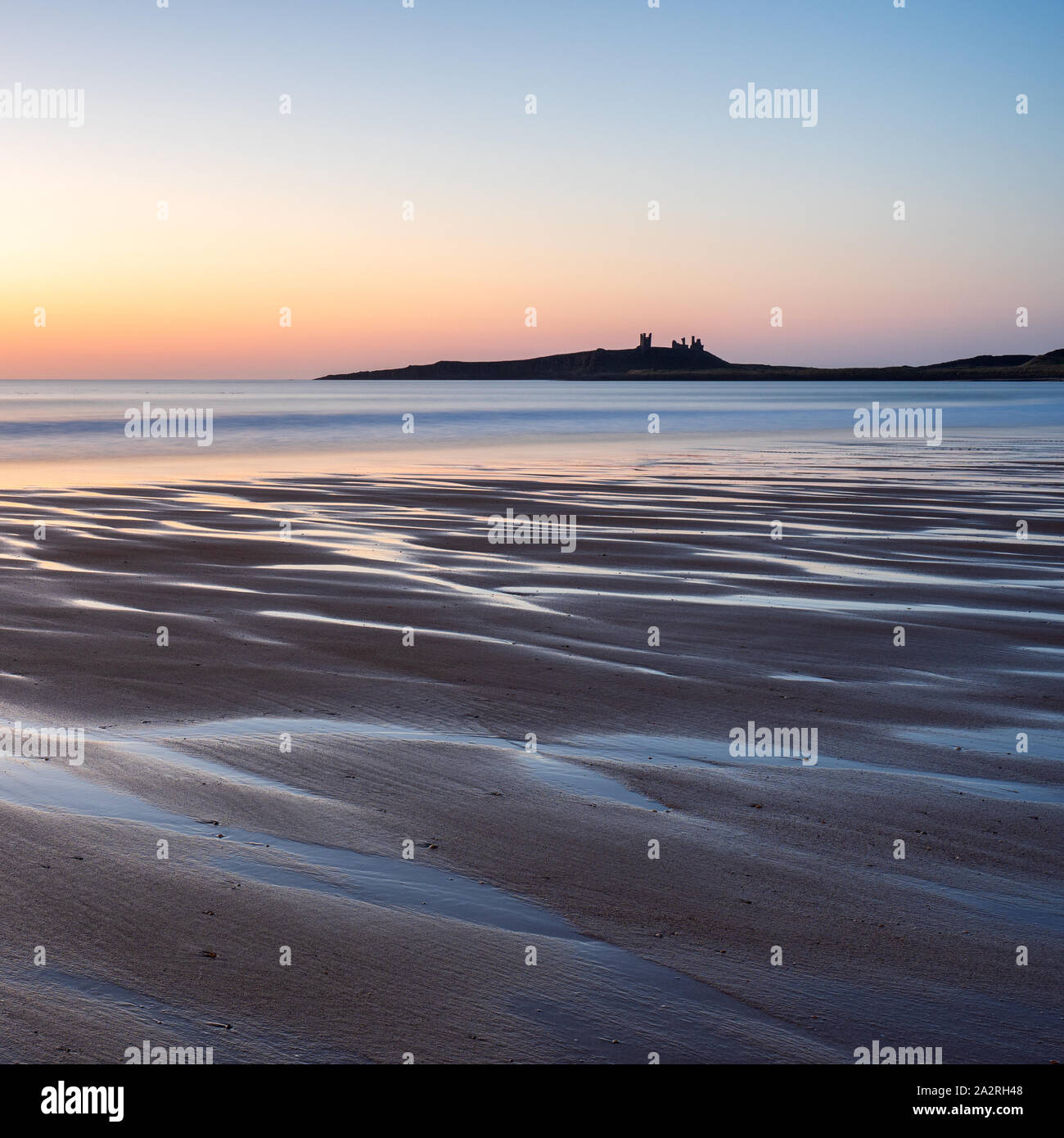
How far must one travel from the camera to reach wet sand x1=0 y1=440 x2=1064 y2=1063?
3828 mm

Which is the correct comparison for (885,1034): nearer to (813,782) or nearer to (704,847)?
(704,847)

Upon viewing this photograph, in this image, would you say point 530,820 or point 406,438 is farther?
point 406,438

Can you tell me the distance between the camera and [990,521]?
17922mm

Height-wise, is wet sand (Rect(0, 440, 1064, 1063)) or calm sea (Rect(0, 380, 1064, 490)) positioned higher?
calm sea (Rect(0, 380, 1064, 490))

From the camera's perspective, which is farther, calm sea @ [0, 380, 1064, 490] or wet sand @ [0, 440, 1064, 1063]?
calm sea @ [0, 380, 1064, 490]

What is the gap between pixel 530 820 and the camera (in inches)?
221

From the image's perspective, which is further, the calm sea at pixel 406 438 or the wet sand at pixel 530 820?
the calm sea at pixel 406 438

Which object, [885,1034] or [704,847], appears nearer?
[885,1034]

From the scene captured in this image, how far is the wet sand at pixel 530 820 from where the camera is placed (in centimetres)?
383

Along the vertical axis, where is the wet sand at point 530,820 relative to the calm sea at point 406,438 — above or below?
below
